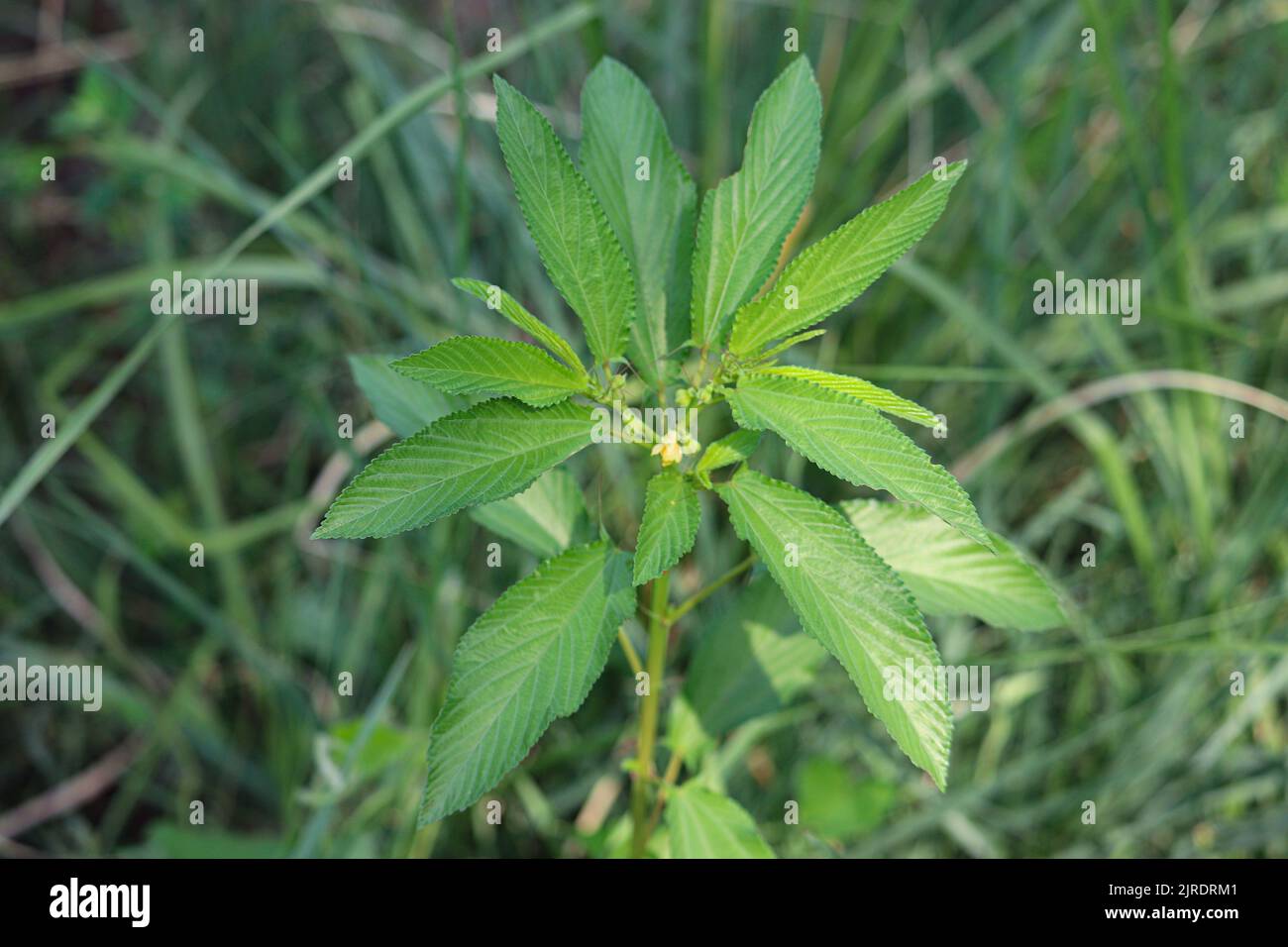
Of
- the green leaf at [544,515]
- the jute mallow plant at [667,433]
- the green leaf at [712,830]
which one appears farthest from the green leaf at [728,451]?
the green leaf at [712,830]

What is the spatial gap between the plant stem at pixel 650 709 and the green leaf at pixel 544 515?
0.12m

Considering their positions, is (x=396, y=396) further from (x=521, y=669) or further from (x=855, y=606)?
(x=855, y=606)

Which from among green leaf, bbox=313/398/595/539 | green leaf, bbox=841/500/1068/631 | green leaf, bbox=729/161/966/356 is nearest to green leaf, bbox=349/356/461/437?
green leaf, bbox=313/398/595/539

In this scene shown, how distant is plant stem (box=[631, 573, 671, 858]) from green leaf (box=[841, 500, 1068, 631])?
224mm

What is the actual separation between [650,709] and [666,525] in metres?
0.32

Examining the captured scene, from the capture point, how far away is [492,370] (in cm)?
91

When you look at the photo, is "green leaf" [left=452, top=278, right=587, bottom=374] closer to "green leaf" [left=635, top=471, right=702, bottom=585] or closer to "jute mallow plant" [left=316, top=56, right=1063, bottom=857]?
"jute mallow plant" [left=316, top=56, right=1063, bottom=857]

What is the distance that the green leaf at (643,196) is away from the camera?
1048mm

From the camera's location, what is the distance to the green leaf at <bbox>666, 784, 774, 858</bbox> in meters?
1.08

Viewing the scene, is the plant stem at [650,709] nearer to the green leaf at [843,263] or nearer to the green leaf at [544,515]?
the green leaf at [544,515]

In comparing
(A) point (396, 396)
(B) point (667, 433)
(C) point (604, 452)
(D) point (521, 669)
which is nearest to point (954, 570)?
(B) point (667, 433)

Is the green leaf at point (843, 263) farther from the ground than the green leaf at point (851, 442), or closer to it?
farther from the ground

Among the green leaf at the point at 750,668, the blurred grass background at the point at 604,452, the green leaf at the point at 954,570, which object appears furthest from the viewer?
the blurred grass background at the point at 604,452

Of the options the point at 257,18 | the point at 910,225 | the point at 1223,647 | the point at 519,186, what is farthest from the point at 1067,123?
the point at 257,18
